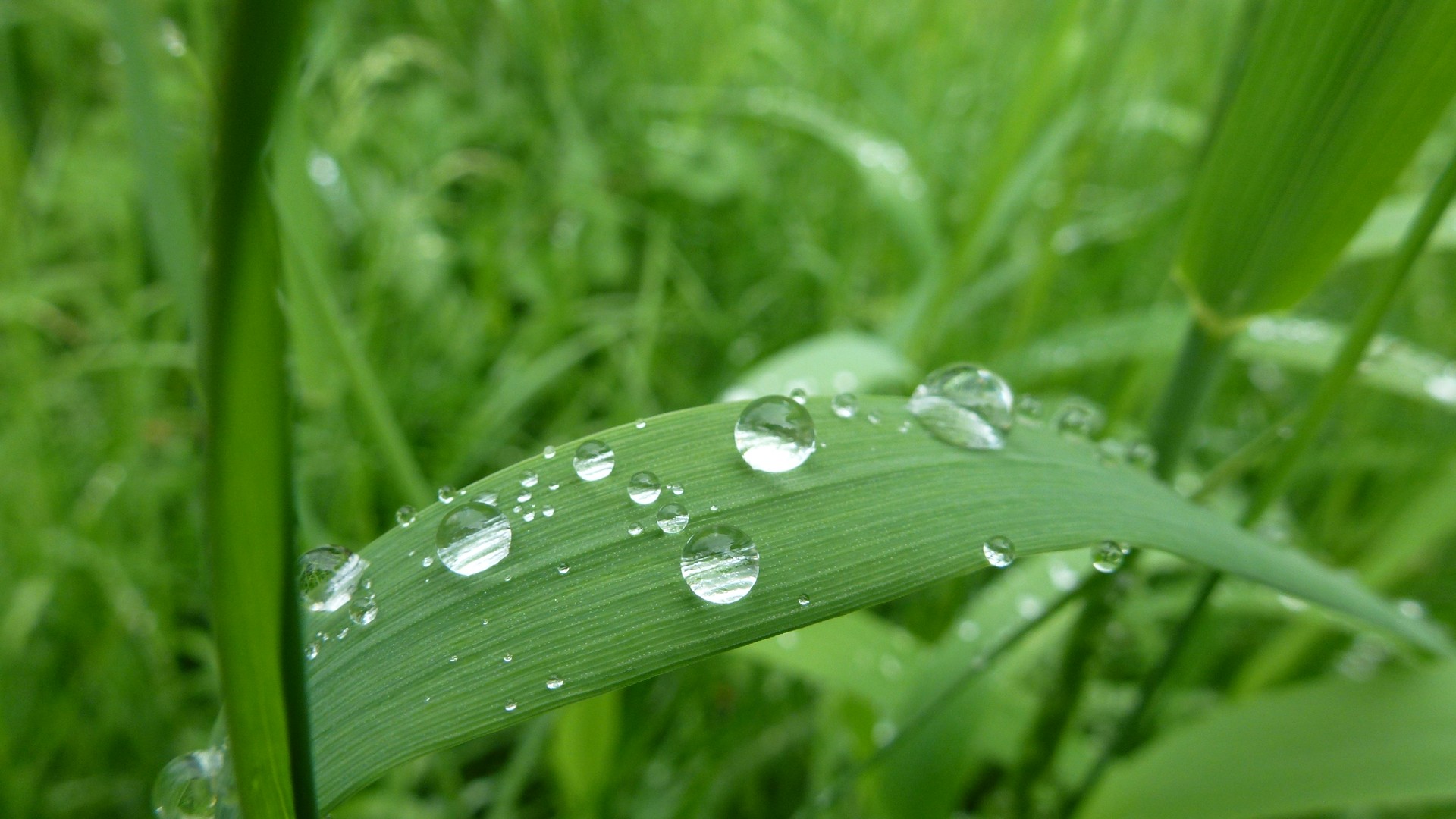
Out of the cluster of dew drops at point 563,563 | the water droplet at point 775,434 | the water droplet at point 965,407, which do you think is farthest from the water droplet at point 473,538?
the water droplet at point 965,407

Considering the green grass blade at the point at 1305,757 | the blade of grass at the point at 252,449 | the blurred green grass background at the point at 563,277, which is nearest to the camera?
the blade of grass at the point at 252,449

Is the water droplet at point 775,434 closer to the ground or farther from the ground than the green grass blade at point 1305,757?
farther from the ground

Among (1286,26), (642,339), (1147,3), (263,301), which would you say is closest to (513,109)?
(642,339)

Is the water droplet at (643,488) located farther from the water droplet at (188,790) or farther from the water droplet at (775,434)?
the water droplet at (188,790)

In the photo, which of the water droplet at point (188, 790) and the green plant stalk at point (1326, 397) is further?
the green plant stalk at point (1326, 397)

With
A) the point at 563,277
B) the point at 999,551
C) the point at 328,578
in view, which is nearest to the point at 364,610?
the point at 328,578
